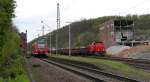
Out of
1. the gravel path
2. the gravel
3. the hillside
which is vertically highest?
the hillside

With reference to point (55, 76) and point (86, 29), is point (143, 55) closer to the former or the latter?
point (55, 76)

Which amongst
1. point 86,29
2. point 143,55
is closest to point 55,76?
point 143,55

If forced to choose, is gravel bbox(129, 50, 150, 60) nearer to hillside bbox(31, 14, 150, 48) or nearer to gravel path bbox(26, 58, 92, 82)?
gravel path bbox(26, 58, 92, 82)

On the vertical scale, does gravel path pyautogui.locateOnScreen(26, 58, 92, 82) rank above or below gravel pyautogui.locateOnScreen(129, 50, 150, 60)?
below

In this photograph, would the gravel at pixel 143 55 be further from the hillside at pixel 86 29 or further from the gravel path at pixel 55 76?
the hillside at pixel 86 29

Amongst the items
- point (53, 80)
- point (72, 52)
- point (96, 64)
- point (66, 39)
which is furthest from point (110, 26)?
point (66, 39)

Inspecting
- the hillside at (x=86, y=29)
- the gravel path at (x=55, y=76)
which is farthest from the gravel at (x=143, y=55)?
the hillside at (x=86, y=29)

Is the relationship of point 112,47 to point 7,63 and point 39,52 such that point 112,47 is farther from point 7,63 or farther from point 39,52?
point 7,63

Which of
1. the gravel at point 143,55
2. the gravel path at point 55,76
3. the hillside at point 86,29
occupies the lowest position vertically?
the gravel path at point 55,76

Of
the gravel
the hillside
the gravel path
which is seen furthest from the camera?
the hillside

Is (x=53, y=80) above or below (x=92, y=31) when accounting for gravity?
below

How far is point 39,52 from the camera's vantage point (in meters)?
80.3

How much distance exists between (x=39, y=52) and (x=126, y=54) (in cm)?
1598

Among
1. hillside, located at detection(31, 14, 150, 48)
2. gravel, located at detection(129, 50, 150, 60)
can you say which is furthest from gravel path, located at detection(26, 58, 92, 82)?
hillside, located at detection(31, 14, 150, 48)
